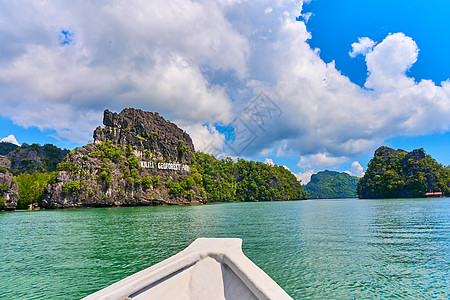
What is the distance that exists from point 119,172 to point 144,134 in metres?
19.2

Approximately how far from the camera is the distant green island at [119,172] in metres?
61.4

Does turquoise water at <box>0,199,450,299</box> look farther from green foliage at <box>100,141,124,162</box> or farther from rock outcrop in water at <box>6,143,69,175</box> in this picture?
rock outcrop in water at <box>6,143,69,175</box>

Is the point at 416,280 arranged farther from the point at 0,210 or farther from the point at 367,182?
the point at 367,182

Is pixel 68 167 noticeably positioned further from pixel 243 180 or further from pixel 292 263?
pixel 243 180

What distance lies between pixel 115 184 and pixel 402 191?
11887 cm

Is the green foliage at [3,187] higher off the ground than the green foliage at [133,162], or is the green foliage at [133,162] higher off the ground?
the green foliage at [133,162]

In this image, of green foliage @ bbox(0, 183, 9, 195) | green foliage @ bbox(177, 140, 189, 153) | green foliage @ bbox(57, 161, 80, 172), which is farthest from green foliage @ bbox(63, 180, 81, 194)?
green foliage @ bbox(177, 140, 189, 153)

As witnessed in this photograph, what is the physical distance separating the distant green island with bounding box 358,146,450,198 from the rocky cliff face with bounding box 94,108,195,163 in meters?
93.0

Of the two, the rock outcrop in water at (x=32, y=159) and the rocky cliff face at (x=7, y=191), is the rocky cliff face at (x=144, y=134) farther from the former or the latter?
the rock outcrop in water at (x=32, y=159)

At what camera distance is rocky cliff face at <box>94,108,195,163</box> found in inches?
3226

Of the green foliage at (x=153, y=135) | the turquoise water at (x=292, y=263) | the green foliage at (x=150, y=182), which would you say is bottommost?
the turquoise water at (x=292, y=263)

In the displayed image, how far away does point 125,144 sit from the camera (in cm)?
8194

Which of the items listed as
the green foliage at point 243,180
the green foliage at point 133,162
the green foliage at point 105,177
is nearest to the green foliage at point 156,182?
the green foliage at point 133,162

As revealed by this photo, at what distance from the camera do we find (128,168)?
7569 centimetres
